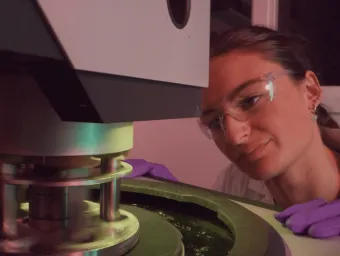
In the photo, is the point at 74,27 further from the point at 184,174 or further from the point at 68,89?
the point at 184,174

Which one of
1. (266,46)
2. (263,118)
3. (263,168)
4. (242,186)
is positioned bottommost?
(242,186)

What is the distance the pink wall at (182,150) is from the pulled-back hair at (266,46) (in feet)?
2.02

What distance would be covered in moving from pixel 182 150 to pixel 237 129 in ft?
2.49

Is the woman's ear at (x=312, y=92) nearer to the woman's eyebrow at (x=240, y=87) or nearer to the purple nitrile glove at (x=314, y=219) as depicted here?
the woman's eyebrow at (x=240, y=87)

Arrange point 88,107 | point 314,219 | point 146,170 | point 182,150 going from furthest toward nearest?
point 182,150
point 146,170
point 314,219
point 88,107

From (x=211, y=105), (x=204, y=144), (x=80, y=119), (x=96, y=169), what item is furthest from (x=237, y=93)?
(x=204, y=144)

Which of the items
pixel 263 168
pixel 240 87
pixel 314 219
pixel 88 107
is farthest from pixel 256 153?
pixel 88 107

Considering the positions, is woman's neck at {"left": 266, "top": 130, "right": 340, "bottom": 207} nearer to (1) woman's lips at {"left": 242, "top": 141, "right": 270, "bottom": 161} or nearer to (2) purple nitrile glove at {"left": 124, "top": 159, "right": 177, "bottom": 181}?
(1) woman's lips at {"left": 242, "top": 141, "right": 270, "bottom": 161}

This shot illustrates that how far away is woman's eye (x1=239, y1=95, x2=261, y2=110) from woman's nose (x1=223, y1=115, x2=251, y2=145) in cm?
3

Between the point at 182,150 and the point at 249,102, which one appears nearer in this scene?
the point at 249,102

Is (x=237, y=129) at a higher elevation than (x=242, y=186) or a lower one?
higher

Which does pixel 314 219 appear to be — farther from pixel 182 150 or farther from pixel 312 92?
pixel 182 150

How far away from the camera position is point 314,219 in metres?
0.64

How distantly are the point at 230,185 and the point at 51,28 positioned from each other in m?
1.15
